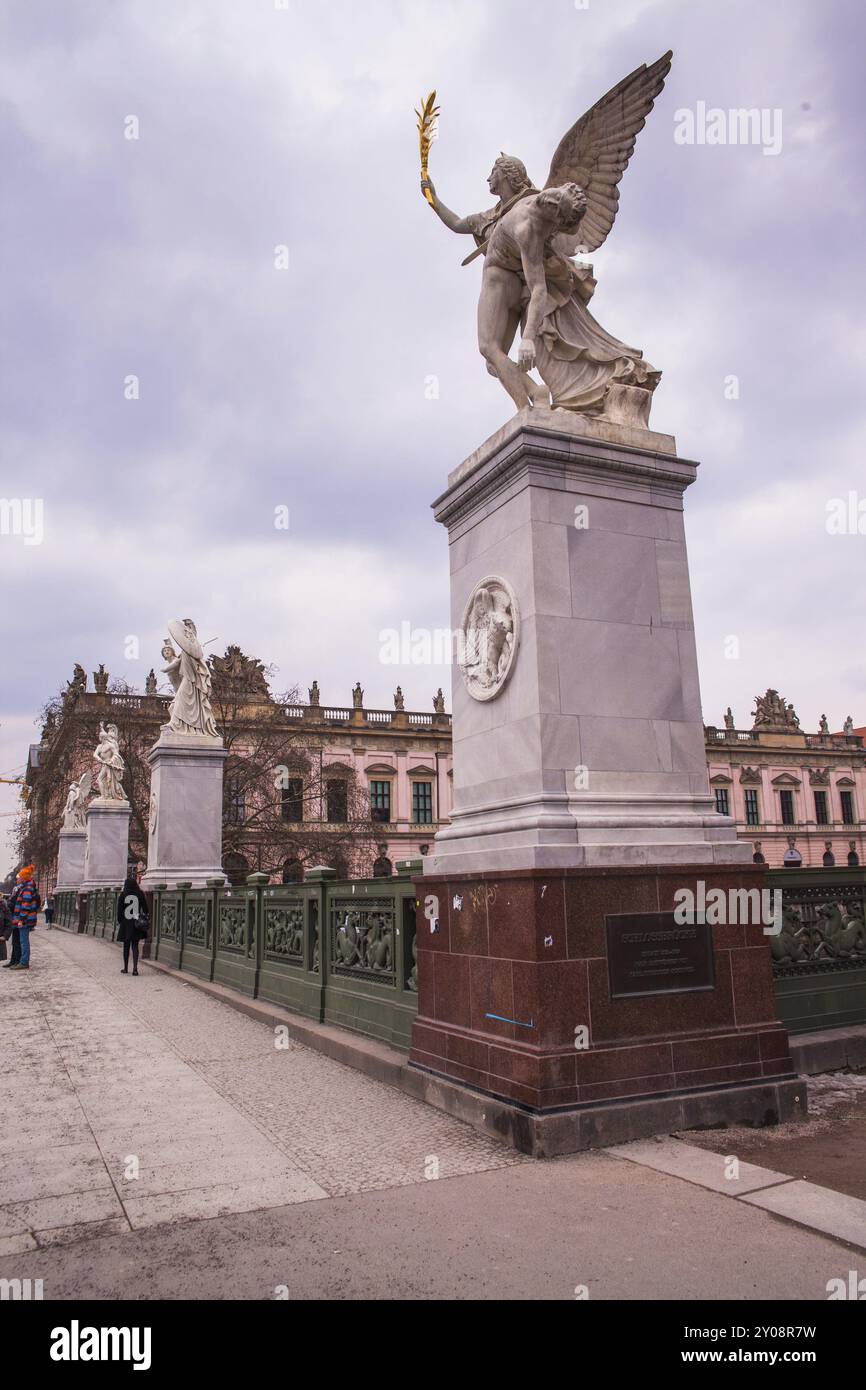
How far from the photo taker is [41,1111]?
255 inches

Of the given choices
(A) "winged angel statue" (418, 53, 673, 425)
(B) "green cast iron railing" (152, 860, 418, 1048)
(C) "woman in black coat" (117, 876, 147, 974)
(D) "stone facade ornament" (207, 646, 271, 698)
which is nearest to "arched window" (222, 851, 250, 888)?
(D) "stone facade ornament" (207, 646, 271, 698)

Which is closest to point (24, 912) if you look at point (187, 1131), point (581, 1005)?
point (187, 1131)

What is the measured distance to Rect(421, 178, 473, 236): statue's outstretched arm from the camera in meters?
7.75

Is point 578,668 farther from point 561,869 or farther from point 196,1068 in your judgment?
point 196,1068

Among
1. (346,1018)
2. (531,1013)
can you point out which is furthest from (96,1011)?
(531,1013)

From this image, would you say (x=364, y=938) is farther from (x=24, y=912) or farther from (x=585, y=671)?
(x=24, y=912)

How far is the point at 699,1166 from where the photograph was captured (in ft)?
15.2

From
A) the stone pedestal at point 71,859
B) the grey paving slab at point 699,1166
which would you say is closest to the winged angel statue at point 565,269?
the grey paving slab at point 699,1166

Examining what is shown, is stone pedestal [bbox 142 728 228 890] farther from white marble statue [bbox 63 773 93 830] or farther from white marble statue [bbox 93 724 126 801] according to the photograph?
white marble statue [bbox 63 773 93 830]

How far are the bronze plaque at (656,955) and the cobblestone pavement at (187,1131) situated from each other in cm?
120

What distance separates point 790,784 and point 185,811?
245 ft

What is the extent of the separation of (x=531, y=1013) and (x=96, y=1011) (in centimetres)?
775

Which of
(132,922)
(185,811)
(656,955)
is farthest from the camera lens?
(185,811)

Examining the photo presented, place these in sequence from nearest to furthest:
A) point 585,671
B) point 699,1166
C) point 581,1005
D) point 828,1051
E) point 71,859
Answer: point 699,1166
point 581,1005
point 585,671
point 828,1051
point 71,859
